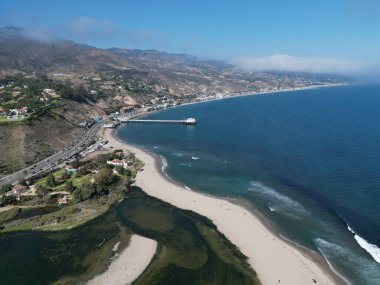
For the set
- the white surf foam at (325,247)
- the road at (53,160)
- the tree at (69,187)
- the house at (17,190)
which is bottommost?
the road at (53,160)

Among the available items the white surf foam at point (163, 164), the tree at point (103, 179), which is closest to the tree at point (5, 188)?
the tree at point (103, 179)

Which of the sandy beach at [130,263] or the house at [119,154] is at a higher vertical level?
the sandy beach at [130,263]

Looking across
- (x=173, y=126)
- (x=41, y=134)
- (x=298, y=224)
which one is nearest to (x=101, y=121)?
(x=173, y=126)

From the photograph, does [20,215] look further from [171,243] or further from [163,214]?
[171,243]

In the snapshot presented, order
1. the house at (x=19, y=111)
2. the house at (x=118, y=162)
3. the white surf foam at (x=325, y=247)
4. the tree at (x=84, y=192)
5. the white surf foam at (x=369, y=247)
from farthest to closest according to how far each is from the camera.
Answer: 1. the house at (x=19, y=111)
2. the house at (x=118, y=162)
3. the tree at (x=84, y=192)
4. the white surf foam at (x=325, y=247)
5. the white surf foam at (x=369, y=247)

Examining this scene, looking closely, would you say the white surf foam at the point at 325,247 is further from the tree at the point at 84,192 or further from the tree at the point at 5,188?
the tree at the point at 5,188

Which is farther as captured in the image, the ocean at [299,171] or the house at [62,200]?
the house at [62,200]

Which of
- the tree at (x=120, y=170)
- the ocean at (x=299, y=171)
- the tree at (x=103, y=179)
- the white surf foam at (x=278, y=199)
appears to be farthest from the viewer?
the tree at (x=120, y=170)
